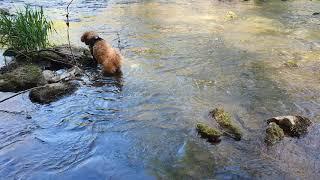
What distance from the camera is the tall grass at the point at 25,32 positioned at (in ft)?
31.1

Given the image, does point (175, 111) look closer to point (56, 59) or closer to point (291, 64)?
point (56, 59)

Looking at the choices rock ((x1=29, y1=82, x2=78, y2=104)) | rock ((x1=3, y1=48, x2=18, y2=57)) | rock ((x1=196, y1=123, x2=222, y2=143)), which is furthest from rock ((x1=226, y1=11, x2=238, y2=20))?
Answer: rock ((x1=196, y1=123, x2=222, y2=143))

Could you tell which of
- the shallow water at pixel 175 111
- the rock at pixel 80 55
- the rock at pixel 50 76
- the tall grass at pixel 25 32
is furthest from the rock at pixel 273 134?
the tall grass at pixel 25 32

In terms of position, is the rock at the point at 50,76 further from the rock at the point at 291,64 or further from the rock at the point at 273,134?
the rock at the point at 291,64

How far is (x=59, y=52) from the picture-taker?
9680 millimetres

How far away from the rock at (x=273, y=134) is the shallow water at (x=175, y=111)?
127mm

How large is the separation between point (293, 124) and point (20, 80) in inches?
211

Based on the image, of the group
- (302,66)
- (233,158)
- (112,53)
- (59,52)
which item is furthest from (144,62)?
(233,158)

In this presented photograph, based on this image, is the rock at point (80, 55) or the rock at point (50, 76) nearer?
the rock at point (50, 76)

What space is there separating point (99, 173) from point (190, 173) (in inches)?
46.5

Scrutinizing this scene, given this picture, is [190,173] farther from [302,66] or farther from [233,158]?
[302,66]

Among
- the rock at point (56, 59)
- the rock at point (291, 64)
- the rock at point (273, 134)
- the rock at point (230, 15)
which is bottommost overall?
the rock at point (273, 134)

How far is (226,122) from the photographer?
640cm

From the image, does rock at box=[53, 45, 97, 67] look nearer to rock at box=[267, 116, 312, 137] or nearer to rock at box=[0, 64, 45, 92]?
rock at box=[0, 64, 45, 92]
